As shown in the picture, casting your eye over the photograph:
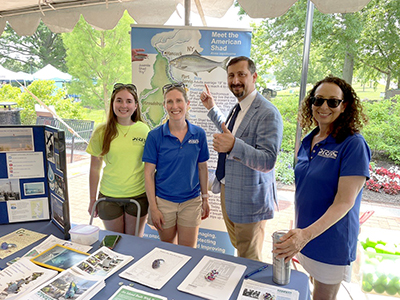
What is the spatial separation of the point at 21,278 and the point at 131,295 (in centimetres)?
51

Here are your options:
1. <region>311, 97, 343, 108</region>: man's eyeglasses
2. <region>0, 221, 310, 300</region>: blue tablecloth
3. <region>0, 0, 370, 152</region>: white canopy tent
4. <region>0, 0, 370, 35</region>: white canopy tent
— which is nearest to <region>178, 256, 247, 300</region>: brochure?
<region>0, 221, 310, 300</region>: blue tablecloth

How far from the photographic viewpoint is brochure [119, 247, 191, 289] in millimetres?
1256

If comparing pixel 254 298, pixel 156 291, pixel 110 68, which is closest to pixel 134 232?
pixel 156 291

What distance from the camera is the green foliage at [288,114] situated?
4867 mm

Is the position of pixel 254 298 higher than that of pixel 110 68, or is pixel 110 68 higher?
pixel 110 68

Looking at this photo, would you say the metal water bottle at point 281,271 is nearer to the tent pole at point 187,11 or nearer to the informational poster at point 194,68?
the informational poster at point 194,68

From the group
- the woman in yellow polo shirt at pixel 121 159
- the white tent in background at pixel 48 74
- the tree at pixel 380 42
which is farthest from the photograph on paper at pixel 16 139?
the white tent in background at pixel 48 74

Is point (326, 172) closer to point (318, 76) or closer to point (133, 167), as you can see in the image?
point (133, 167)

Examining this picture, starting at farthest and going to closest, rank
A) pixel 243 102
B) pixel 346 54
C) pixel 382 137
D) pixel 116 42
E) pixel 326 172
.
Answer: pixel 116 42
pixel 382 137
pixel 346 54
pixel 243 102
pixel 326 172

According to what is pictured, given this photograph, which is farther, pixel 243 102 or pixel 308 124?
pixel 243 102

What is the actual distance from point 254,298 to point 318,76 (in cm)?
339

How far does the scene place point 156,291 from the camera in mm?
1193

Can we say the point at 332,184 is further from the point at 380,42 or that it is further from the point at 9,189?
the point at 380,42

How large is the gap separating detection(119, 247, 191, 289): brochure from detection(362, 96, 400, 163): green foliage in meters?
4.07
